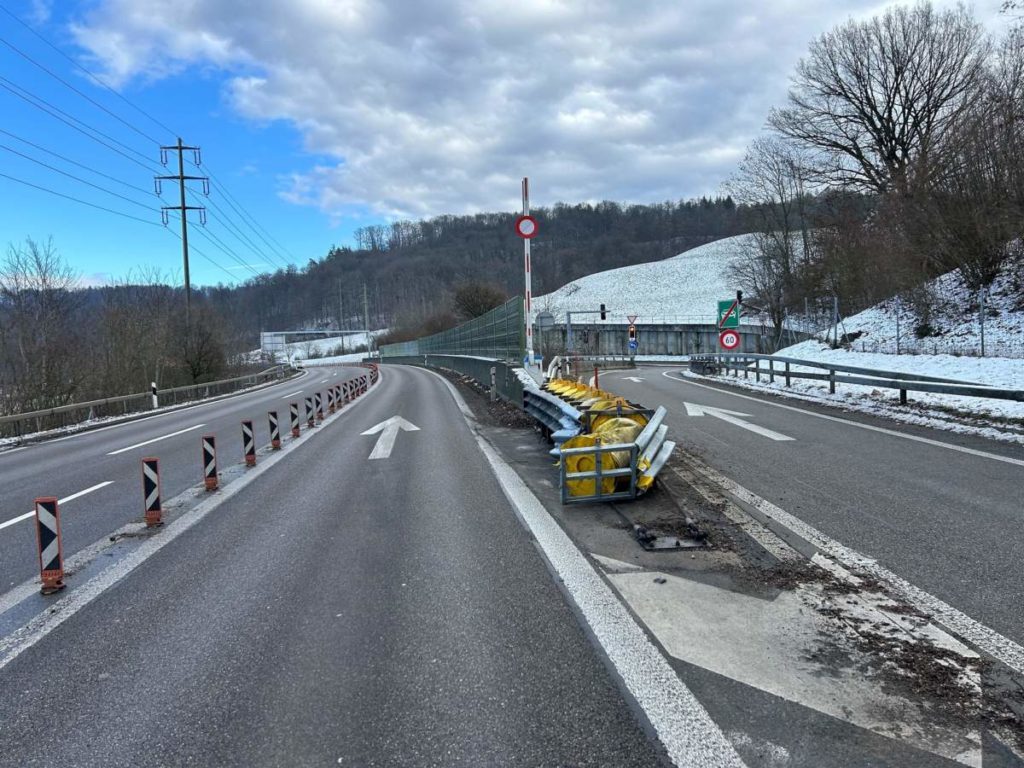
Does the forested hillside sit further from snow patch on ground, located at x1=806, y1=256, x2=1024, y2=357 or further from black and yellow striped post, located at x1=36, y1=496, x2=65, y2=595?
black and yellow striped post, located at x1=36, y1=496, x2=65, y2=595

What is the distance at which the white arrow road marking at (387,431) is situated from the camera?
1189cm

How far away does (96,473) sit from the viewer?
36.8 feet

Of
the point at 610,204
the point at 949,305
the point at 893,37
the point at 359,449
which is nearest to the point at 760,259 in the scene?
the point at 893,37

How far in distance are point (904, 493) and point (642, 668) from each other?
4.86m

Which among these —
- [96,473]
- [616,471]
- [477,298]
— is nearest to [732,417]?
[616,471]

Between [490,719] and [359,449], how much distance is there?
9.76m

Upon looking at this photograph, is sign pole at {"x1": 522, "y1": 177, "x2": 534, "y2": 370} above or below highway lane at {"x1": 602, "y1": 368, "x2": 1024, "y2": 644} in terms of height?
above

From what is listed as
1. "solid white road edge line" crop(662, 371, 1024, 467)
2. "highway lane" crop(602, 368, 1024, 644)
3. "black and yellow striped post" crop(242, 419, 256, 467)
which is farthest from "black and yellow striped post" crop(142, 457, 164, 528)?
"solid white road edge line" crop(662, 371, 1024, 467)

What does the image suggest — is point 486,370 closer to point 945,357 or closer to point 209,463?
point 945,357

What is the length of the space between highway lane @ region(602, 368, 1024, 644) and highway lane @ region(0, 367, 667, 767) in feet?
8.86

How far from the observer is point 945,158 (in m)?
24.5

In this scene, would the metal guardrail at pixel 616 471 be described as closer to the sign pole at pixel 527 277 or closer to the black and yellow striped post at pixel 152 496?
the black and yellow striped post at pixel 152 496

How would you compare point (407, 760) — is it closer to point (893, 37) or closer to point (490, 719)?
point (490, 719)

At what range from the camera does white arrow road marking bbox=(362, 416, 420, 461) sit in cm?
1189
